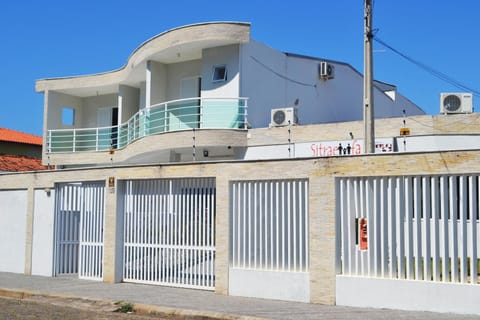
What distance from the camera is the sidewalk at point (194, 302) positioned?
33.3 ft

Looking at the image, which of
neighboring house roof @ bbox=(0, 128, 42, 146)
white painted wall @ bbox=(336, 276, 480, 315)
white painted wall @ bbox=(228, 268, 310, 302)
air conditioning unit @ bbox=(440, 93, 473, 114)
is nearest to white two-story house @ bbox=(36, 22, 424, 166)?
air conditioning unit @ bbox=(440, 93, 473, 114)

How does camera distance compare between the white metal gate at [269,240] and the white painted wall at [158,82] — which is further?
the white painted wall at [158,82]

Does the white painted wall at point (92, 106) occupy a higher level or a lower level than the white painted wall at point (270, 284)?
higher

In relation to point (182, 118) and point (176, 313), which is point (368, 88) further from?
point (182, 118)

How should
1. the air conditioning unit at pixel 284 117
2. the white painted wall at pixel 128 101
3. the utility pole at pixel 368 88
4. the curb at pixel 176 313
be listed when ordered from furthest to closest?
the white painted wall at pixel 128 101 < the air conditioning unit at pixel 284 117 < the utility pole at pixel 368 88 < the curb at pixel 176 313

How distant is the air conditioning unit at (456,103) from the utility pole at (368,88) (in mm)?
3305

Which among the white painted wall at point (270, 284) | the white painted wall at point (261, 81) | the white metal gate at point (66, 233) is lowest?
the white painted wall at point (270, 284)

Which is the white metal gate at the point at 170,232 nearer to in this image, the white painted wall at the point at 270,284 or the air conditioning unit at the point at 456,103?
the white painted wall at the point at 270,284

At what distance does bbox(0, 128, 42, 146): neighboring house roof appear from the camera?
38778 millimetres

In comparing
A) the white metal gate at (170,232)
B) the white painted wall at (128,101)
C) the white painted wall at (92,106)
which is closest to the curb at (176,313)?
the white metal gate at (170,232)

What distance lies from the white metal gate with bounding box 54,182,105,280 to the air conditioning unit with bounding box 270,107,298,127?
6.10 meters

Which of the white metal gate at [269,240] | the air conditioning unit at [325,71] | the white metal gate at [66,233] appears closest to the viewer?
the white metal gate at [269,240]

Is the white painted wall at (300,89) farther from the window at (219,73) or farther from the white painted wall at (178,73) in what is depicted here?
the white painted wall at (178,73)

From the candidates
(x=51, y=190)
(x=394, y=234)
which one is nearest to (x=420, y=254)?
(x=394, y=234)
